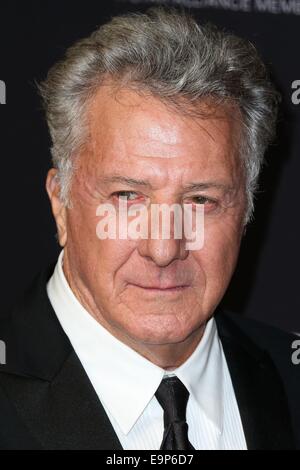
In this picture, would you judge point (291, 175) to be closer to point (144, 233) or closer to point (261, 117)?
point (261, 117)

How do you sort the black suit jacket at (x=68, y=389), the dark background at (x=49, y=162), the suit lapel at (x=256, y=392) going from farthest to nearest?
the dark background at (x=49, y=162) → the suit lapel at (x=256, y=392) → the black suit jacket at (x=68, y=389)

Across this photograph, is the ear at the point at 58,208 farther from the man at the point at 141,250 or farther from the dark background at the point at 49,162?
the dark background at the point at 49,162

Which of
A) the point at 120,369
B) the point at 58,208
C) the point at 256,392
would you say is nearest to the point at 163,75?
the point at 58,208

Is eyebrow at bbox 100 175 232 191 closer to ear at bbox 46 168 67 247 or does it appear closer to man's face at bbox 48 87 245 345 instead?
man's face at bbox 48 87 245 345

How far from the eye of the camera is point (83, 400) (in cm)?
146

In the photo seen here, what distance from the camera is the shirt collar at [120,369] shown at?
1509 millimetres

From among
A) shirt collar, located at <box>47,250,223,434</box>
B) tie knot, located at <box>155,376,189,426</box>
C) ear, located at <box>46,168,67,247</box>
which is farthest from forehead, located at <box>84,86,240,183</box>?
tie knot, located at <box>155,376,189,426</box>

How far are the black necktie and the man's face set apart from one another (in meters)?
0.10

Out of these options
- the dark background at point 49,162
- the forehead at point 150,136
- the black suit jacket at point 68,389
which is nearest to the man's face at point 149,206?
the forehead at point 150,136

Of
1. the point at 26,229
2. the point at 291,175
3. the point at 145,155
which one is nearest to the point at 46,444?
the point at 145,155

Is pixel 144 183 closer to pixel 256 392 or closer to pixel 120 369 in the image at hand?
pixel 120 369

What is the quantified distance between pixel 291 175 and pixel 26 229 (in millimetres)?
671

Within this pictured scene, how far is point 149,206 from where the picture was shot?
1448 mm

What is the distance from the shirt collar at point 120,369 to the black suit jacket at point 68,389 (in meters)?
0.03
